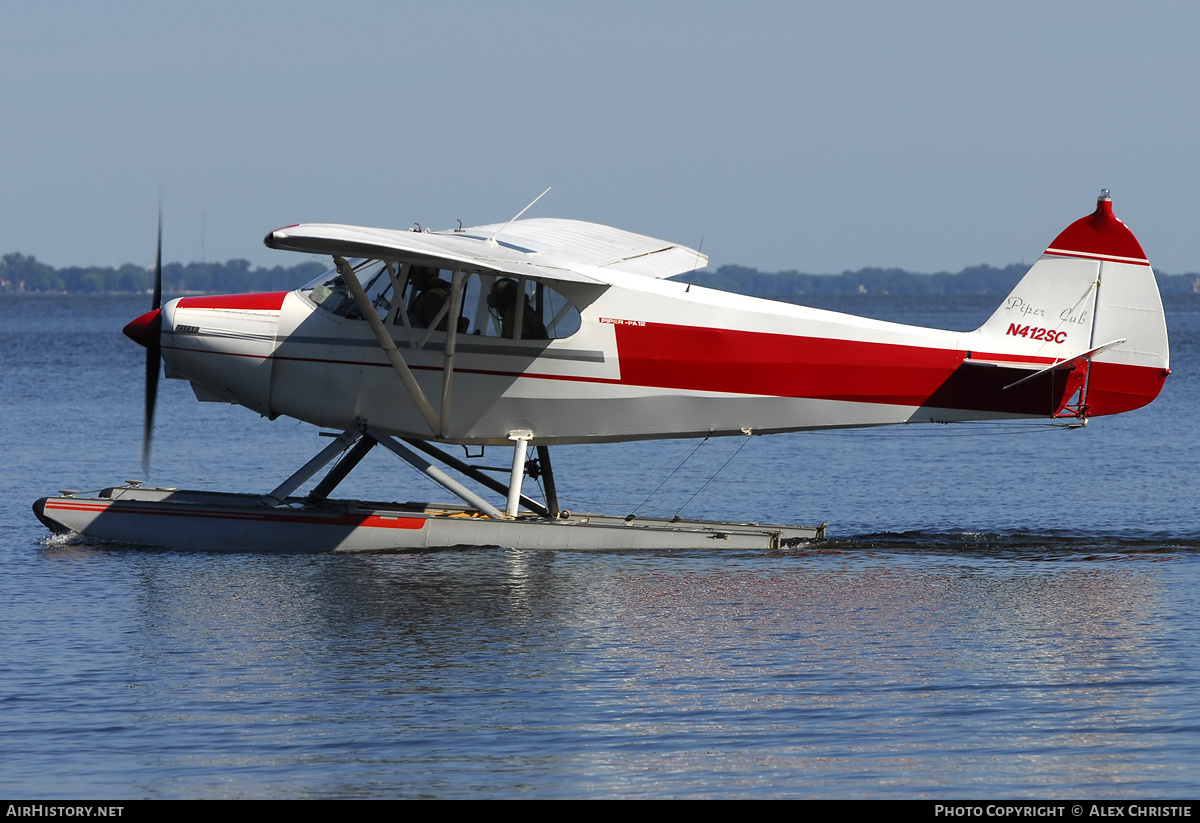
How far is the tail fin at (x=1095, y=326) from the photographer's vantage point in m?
12.1

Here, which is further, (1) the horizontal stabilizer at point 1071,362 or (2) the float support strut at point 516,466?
(2) the float support strut at point 516,466

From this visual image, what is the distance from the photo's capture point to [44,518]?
1330cm

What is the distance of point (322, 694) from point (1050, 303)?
7.35 m

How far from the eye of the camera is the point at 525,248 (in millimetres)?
13234

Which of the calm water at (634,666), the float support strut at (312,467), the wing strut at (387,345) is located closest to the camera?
the calm water at (634,666)

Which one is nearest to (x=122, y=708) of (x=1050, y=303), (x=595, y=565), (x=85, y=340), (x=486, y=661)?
(x=486, y=661)

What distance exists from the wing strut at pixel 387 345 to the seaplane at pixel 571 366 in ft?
0.06

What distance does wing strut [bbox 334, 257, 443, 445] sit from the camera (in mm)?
11820

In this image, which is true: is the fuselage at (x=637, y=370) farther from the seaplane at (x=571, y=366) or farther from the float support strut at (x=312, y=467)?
the float support strut at (x=312, y=467)

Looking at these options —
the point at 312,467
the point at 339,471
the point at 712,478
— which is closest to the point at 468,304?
the point at 312,467

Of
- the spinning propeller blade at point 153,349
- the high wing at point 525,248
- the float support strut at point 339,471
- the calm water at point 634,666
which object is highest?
the high wing at point 525,248

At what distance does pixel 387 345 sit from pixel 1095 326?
6.17 meters

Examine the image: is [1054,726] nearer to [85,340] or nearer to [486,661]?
[486,661]

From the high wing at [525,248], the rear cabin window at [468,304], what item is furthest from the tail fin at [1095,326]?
the rear cabin window at [468,304]
